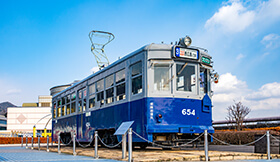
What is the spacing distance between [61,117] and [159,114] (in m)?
9.39

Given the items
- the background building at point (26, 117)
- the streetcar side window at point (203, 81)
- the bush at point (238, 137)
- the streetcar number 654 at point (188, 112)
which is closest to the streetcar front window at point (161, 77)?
the streetcar number 654 at point (188, 112)

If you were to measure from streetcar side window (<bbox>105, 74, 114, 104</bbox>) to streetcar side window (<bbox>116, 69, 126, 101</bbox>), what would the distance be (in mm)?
427

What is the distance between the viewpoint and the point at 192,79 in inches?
410

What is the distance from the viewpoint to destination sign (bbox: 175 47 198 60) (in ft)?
33.3

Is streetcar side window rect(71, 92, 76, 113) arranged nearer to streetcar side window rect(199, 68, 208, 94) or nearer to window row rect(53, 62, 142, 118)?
window row rect(53, 62, 142, 118)

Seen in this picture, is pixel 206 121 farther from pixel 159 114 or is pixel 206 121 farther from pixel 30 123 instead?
pixel 30 123

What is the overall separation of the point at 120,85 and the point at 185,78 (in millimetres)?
2257

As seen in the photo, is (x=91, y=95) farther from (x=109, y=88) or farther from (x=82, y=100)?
(x=109, y=88)

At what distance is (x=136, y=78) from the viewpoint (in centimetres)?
1045

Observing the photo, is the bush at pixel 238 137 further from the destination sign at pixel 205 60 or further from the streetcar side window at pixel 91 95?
the streetcar side window at pixel 91 95

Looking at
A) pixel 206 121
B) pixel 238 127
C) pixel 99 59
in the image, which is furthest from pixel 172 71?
pixel 238 127

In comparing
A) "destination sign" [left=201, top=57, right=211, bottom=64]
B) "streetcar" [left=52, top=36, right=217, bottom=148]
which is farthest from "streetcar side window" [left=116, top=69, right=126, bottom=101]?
"destination sign" [left=201, top=57, right=211, bottom=64]

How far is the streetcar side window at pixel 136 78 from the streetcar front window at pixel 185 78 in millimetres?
1115

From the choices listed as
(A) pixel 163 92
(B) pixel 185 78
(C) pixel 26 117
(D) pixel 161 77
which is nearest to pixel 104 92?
(D) pixel 161 77
